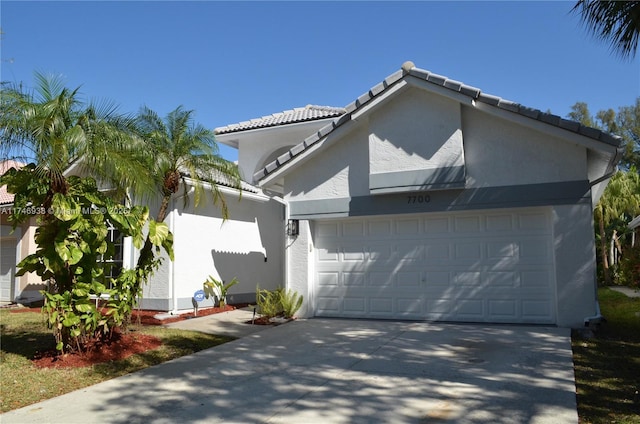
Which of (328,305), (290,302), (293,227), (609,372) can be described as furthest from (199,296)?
(609,372)

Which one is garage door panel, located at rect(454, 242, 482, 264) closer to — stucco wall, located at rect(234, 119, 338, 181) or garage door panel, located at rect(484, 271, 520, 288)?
garage door panel, located at rect(484, 271, 520, 288)

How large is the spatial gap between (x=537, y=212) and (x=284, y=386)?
6.89m

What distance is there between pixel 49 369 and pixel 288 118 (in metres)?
13.3

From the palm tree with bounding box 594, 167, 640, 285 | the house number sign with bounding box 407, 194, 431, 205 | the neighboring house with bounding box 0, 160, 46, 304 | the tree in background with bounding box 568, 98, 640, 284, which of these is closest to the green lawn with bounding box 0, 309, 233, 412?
the house number sign with bounding box 407, 194, 431, 205

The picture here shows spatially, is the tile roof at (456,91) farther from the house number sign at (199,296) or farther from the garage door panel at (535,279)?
the house number sign at (199,296)

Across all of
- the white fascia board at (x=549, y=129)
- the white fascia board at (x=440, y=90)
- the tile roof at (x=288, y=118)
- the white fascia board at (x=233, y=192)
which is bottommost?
the white fascia board at (x=233, y=192)

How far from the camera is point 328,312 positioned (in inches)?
461

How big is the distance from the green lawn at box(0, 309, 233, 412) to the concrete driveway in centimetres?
36

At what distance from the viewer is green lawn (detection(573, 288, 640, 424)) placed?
4.85 metres

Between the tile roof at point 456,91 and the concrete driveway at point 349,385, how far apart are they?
3.92m

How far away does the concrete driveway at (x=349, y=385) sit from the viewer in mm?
4984

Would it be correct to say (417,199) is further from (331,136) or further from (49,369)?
(49,369)

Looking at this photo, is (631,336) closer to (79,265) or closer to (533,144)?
(533,144)

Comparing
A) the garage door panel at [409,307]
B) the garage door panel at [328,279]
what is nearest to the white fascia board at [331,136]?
the garage door panel at [328,279]
